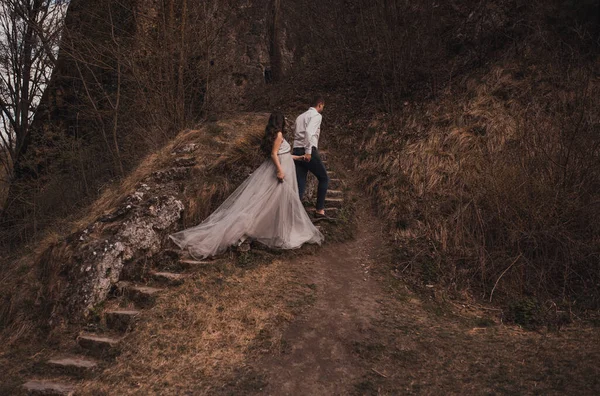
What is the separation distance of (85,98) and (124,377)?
1013cm

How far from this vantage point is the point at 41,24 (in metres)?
12.8

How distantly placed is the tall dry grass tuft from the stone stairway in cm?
367

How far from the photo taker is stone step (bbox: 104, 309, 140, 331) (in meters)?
5.41

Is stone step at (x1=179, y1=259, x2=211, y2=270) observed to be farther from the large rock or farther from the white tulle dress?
the large rock

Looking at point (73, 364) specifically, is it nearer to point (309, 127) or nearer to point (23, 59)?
point (309, 127)

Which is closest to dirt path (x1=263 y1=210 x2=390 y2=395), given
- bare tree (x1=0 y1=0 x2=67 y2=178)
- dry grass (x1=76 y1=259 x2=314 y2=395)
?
dry grass (x1=76 y1=259 x2=314 y2=395)

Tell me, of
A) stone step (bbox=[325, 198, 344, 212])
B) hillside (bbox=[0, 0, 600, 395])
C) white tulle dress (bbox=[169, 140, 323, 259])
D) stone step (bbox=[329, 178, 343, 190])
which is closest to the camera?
hillside (bbox=[0, 0, 600, 395])

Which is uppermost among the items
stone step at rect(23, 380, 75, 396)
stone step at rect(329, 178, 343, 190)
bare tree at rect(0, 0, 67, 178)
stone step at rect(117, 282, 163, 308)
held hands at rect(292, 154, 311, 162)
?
bare tree at rect(0, 0, 67, 178)

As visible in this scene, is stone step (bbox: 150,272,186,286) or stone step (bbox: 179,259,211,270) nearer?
stone step (bbox: 150,272,186,286)

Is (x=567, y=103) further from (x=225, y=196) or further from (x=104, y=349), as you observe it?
(x=104, y=349)

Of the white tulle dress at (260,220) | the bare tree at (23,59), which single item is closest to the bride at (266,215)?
the white tulle dress at (260,220)

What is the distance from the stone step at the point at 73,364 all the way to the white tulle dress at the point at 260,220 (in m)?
2.00

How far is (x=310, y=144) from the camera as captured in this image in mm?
7207

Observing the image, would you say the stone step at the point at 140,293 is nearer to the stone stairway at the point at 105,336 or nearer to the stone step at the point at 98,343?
the stone stairway at the point at 105,336
